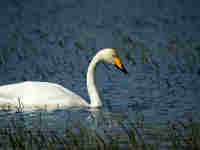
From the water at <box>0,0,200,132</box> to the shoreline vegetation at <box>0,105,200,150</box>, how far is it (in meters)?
0.38

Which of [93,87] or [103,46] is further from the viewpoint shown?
[103,46]

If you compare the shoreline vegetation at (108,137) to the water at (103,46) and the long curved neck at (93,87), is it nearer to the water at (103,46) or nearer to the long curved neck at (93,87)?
the water at (103,46)

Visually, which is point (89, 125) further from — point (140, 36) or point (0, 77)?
point (140, 36)

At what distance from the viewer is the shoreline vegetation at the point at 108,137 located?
8148 mm

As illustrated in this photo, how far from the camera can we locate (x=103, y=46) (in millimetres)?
18531

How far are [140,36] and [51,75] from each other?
656cm

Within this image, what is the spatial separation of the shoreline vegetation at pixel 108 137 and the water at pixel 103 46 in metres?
0.38

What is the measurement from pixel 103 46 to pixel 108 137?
Answer: 33.0 ft

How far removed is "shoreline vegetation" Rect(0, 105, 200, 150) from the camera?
8148 millimetres

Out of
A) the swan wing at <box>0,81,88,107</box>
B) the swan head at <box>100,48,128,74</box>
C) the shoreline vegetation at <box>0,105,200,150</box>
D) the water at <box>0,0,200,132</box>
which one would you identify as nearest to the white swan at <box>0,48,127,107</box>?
the swan wing at <box>0,81,88,107</box>

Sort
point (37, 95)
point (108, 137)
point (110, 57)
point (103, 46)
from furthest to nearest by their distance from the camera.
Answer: point (103, 46) → point (110, 57) → point (37, 95) → point (108, 137)

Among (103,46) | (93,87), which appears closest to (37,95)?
(93,87)

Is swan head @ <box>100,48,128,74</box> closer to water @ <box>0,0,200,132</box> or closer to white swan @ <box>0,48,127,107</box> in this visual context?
water @ <box>0,0,200,132</box>

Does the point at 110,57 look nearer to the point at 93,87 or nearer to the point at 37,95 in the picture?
the point at 93,87
